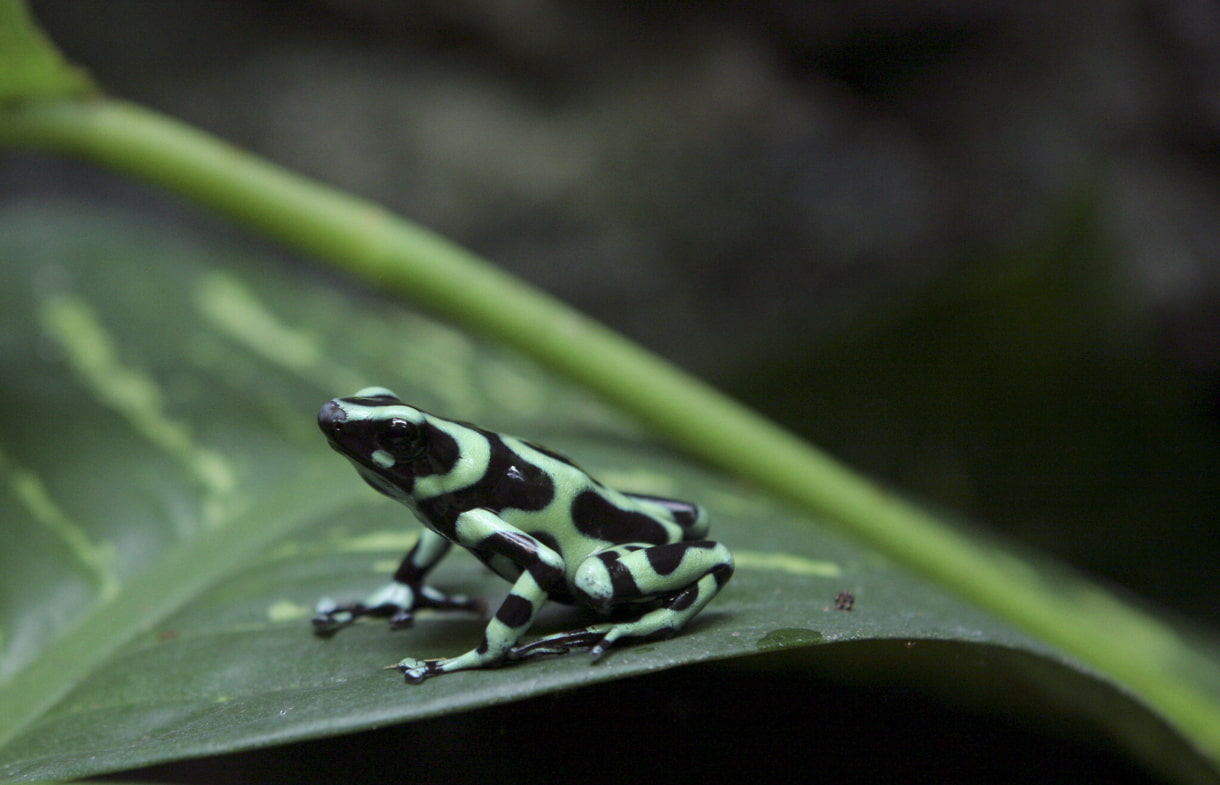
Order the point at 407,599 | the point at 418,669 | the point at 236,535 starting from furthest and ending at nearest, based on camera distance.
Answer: the point at 236,535
the point at 407,599
the point at 418,669

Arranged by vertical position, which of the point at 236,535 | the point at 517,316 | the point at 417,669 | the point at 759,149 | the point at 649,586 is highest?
the point at 759,149

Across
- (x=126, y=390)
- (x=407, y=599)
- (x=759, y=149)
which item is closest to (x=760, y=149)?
(x=759, y=149)

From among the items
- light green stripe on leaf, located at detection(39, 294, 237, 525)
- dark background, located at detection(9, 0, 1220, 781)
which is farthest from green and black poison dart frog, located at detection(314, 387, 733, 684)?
dark background, located at detection(9, 0, 1220, 781)

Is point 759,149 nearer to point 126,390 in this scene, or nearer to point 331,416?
point 126,390

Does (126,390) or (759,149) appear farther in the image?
(759,149)

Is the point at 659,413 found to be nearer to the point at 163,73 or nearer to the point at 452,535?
the point at 452,535

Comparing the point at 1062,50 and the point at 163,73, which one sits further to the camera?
the point at 163,73

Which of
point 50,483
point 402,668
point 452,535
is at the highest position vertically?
point 452,535

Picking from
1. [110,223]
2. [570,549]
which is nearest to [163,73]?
[110,223]
